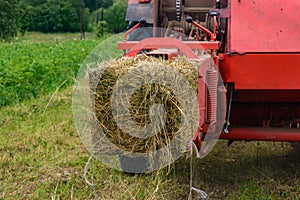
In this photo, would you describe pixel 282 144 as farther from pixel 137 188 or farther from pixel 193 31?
pixel 137 188

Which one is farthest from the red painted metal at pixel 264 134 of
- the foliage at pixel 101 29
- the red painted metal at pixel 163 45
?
the foliage at pixel 101 29

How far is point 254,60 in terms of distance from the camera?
388 centimetres

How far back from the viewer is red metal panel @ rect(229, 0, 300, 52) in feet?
13.1

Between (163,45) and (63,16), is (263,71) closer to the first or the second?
(163,45)

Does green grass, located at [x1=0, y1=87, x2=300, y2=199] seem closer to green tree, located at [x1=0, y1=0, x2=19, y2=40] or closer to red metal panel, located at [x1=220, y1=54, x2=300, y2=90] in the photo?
red metal panel, located at [x1=220, y1=54, x2=300, y2=90]

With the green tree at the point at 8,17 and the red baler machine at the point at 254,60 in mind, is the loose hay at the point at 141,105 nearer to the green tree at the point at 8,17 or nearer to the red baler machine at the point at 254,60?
the red baler machine at the point at 254,60

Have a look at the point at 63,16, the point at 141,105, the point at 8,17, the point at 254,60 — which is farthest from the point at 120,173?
the point at 63,16

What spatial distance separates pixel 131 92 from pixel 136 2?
9.24 feet

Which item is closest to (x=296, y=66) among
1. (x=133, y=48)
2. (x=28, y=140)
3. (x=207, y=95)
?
(x=207, y=95)

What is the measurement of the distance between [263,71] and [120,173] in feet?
5.18

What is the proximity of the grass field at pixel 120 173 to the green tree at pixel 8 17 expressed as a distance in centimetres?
2611

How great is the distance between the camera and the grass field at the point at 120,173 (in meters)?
4.12

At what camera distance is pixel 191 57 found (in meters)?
3.72

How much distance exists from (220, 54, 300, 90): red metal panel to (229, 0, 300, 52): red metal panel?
110 mm
